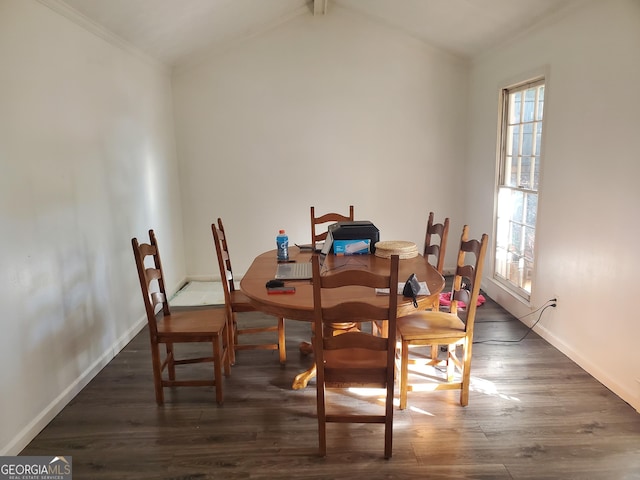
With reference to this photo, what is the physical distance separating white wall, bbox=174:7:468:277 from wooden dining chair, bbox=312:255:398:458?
2770 millimetres

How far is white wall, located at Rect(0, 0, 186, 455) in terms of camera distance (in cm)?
216

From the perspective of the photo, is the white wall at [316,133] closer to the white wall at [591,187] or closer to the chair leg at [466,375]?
the white wall at [591,187]

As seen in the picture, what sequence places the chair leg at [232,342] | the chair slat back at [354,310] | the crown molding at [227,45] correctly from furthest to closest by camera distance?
the crown molding at [227,45] < the chair leg at [232,342] < the chair slat back at [354,310]

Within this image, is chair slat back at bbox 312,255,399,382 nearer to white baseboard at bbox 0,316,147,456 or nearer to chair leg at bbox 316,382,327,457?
chair leg at bbox 316,382,327,457

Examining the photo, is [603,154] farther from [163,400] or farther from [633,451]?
[163,400]

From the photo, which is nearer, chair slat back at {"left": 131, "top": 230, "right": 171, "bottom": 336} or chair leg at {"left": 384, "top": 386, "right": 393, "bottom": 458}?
chair leg at {"left": 384, "top": 386, "right": 393, "bottom": 458}

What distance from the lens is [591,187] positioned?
2.77m

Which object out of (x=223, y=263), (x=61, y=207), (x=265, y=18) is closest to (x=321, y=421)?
(x=223, y=263)

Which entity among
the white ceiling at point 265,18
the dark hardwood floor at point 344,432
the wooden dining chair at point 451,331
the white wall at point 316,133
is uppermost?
the white ceiling at point 265,18

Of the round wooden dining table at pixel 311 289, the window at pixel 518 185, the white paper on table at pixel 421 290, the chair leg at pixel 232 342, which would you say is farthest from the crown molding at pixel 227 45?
the white paper on table at pixel 421 290

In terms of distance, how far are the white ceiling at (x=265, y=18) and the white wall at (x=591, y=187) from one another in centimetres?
30

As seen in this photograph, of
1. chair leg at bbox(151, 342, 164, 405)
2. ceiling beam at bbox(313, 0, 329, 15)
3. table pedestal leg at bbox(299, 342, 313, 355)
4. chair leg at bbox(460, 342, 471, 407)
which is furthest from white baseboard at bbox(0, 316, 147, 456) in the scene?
ceiling beam at bbox(313, 0, 329, 15)

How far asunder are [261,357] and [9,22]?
2319mm

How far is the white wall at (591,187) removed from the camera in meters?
2.46
